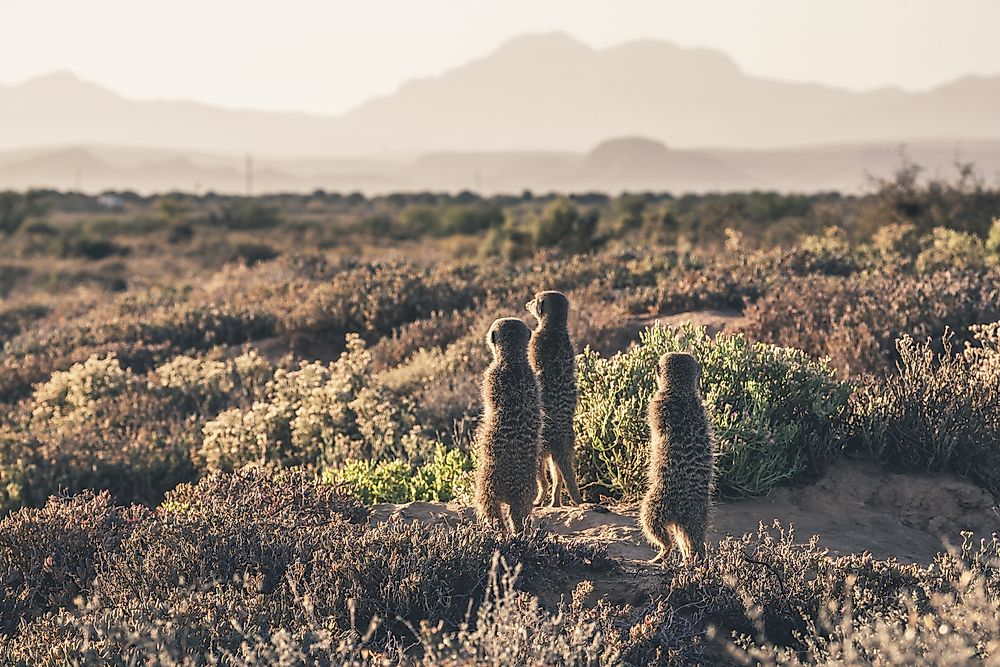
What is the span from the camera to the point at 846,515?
6.44 meters

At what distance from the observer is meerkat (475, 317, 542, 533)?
18.4 ft

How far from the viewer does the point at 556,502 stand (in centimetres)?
661

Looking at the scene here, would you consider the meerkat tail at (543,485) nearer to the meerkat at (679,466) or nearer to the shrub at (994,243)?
the meerkat at (679,466)

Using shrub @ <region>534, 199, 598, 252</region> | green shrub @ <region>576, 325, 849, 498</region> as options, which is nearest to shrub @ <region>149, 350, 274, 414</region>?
green shrub @ <region>576, 325, 849, 498</region>

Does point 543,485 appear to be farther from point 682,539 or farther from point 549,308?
point 682,539

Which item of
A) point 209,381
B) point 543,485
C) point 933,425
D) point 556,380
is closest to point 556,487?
point 543,485

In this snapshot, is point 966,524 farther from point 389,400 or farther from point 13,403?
point 13,403

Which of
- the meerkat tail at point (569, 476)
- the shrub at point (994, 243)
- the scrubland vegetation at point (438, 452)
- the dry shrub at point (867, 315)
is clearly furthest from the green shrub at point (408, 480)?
the shrub at point (994, 243)

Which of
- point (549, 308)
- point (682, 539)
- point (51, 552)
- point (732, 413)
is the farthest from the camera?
point (732, 413)

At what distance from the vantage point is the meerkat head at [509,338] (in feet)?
18.6

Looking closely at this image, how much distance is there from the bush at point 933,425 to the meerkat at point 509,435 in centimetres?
290

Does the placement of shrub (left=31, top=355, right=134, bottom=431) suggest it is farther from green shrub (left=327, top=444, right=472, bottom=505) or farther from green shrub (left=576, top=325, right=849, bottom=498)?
green shrub (left=576, top=325, right=849, bottom=498)

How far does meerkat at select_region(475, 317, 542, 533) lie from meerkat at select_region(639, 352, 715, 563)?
709 millimetres

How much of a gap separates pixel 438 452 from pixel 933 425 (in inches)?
146
